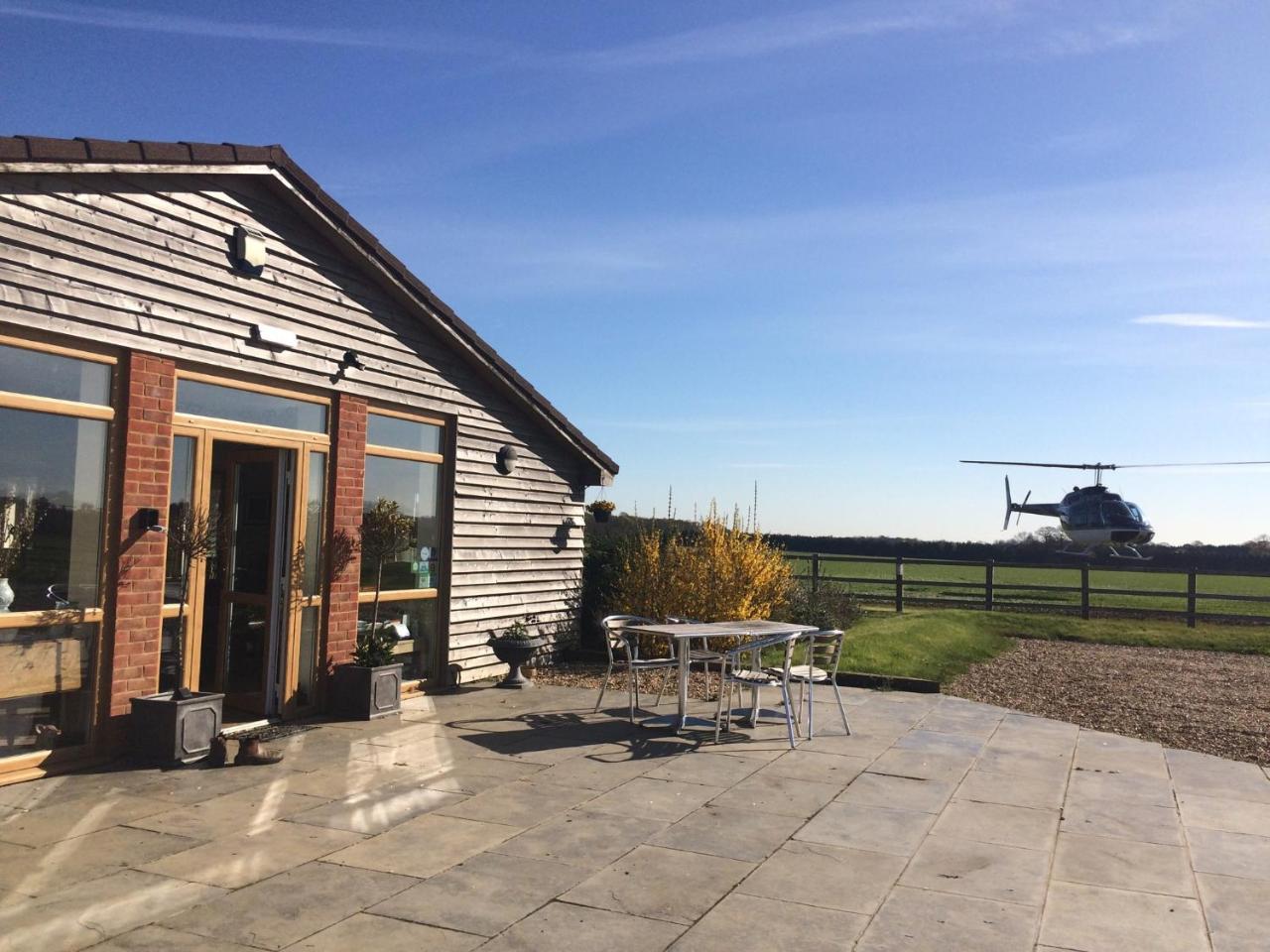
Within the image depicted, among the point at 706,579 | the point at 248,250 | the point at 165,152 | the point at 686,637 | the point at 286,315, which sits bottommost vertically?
the point at 686,637

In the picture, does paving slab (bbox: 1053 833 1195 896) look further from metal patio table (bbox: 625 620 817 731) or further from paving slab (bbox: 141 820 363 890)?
paving slab (bbox: 141 820 363 890)

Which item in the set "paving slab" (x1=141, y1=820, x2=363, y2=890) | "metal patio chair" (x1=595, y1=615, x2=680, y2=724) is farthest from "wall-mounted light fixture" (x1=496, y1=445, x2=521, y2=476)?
"paving slab" (x1=141, y1=820, x2=363, y2=890)

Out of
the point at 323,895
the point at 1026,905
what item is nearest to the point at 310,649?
the point at 323,895

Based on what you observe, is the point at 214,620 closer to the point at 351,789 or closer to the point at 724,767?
the point at 351,789

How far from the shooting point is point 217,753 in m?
6.15

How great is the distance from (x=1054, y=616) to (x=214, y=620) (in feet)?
48.1

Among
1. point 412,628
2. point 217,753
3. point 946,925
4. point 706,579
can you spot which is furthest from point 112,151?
point 706,579

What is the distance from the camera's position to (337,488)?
7973mm

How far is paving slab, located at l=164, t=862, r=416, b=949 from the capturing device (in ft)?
11.9

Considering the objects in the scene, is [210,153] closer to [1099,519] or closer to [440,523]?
[440,523]

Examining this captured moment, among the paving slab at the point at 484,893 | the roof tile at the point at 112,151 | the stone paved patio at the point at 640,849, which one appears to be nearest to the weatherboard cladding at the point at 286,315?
the roof tile at the point at 112,151

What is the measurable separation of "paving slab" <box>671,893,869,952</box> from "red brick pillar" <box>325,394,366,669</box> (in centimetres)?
475

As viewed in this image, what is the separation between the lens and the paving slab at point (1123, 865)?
4.43 meters

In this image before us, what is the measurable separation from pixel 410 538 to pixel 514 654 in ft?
5.21
